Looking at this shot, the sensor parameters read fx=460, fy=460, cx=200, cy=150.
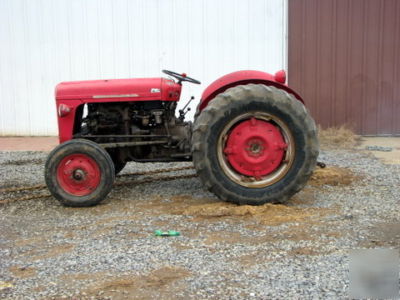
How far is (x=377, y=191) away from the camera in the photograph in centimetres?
499

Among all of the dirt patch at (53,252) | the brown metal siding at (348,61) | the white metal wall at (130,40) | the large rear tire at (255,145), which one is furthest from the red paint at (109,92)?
the brown metal siding at (348,61)

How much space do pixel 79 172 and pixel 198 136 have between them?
4.10ft

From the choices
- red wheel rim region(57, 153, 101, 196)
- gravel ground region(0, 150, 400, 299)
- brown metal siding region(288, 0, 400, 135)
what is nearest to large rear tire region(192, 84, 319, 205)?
gravel ground region(0, 150, 400, 299)

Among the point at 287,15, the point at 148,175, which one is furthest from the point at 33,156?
the point at 287,15

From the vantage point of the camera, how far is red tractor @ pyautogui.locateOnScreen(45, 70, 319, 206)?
14.0 ft

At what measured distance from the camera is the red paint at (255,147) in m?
4.36

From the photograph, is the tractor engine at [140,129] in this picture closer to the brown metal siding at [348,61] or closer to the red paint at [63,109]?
the red paint at [63,109]

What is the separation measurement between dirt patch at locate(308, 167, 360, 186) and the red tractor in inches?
45.8

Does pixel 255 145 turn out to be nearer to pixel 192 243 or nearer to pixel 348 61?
pixel 192 243

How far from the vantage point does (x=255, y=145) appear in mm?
4406

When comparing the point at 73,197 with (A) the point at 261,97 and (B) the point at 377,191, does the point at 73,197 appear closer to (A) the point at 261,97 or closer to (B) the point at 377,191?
(A) the point at 261,97

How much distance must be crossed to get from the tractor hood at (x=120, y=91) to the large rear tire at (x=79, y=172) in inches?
22.0

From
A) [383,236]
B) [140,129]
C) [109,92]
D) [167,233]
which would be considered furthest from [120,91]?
[383,236]

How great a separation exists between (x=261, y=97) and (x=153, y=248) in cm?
173
